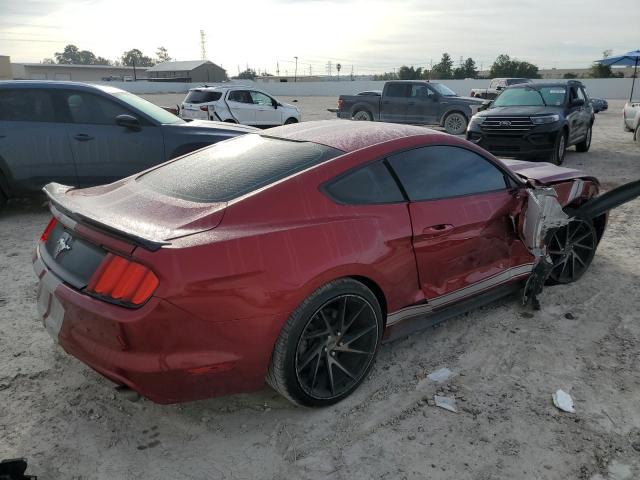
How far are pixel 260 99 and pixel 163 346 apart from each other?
50.4 feet

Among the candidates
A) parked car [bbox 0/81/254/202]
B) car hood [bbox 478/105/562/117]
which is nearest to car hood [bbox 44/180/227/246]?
parked car [bbox 0/81/254/202]

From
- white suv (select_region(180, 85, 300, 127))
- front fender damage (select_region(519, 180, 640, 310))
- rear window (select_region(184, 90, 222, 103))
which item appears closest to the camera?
front fender damage (select_region(519, 180, 640, 310))

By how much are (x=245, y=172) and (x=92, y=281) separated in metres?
1.01

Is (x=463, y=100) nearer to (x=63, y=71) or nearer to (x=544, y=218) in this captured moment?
(x=544, y=218)

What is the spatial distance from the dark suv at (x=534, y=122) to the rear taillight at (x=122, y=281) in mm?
9766

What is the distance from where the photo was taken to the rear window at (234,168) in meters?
2.83

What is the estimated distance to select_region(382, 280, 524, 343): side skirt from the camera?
3215mm

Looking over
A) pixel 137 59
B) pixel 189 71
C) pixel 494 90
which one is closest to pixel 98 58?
pixel 137 59

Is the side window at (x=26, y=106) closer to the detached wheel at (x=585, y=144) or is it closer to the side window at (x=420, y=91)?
the detached wheel at (x=585, y=144)

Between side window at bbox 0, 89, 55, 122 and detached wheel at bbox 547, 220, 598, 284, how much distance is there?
5879mm

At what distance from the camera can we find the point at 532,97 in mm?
11680

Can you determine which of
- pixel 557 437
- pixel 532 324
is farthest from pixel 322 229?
pixel 532 324

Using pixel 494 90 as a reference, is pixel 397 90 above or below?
above

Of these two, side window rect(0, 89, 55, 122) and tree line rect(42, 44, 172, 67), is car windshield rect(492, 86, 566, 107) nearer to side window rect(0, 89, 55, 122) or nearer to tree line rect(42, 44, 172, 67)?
side window rect(0, 89, 55, 122)
